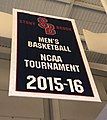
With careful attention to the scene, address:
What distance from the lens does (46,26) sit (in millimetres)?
2332

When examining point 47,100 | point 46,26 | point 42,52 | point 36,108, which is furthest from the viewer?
point 47,100

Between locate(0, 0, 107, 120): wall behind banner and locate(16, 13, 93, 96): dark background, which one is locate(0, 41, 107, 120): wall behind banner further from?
locate(16, 13, 93, 96): dark background

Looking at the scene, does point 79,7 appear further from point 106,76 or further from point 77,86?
point 77,86

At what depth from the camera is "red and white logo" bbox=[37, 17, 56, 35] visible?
2299mm

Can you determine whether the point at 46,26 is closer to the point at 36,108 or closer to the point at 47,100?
the point at 36,108

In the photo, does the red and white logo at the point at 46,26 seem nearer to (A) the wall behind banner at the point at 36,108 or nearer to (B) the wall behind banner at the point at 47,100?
(B) the wall behind banner at the point at 47,100

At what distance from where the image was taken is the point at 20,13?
240 cm

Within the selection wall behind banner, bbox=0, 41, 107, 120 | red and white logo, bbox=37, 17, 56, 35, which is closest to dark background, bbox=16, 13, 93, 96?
red and white logo, bbox=37, 17, 56, 35

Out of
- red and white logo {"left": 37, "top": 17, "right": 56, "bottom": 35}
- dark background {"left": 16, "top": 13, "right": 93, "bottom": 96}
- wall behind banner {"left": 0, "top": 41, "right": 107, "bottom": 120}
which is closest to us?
dark background {"left": 16, "top": 13, "right": 93, "bottom": 96}

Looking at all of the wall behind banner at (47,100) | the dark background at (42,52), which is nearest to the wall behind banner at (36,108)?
the wall behind banner at (47,100)

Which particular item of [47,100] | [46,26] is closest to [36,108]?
[47,100]

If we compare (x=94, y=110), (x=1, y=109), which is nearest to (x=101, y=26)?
(x=94, y=110)

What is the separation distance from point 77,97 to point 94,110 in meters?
1.89

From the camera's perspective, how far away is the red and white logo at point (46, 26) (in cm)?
230
